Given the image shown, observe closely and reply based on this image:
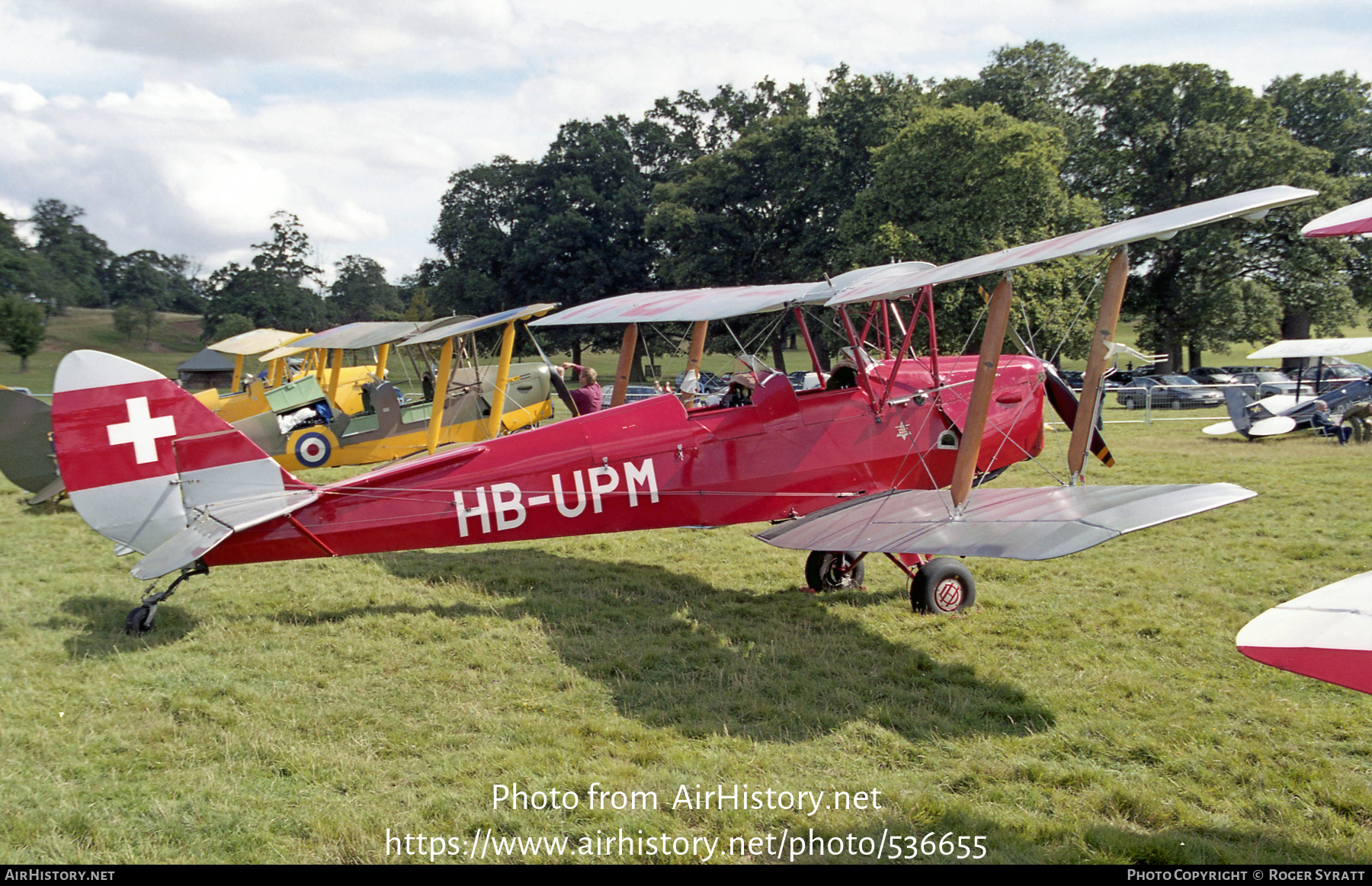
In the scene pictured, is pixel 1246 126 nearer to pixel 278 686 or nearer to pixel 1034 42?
pixel 1034 42

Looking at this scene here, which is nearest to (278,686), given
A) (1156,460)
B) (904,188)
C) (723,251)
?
(1156,460)

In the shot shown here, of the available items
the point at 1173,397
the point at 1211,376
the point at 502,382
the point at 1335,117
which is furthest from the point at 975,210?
the point at 502,382

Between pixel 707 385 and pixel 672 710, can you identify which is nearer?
pixel 672 710

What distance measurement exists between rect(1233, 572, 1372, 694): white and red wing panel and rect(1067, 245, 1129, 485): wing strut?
2.27 metres

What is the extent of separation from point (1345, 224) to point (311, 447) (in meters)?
11.3

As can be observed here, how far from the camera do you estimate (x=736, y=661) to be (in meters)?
5.38

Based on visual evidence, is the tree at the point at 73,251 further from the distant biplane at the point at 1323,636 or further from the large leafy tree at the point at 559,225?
the distant biplane at the point at 1323,636

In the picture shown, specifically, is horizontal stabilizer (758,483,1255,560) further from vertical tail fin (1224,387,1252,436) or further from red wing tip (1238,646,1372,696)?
vertical tail fin (1224,387,1252,436)

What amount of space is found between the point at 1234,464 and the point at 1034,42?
38008mm

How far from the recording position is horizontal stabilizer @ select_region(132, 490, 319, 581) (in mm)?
5184

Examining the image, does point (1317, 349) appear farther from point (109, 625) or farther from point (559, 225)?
point (559, 225)

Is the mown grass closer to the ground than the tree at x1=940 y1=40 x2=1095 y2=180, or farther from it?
closer to the ground

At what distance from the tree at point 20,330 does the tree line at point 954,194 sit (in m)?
11.0

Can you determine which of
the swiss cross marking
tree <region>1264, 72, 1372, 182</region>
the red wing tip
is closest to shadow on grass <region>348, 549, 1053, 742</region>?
the swiss cross marking
